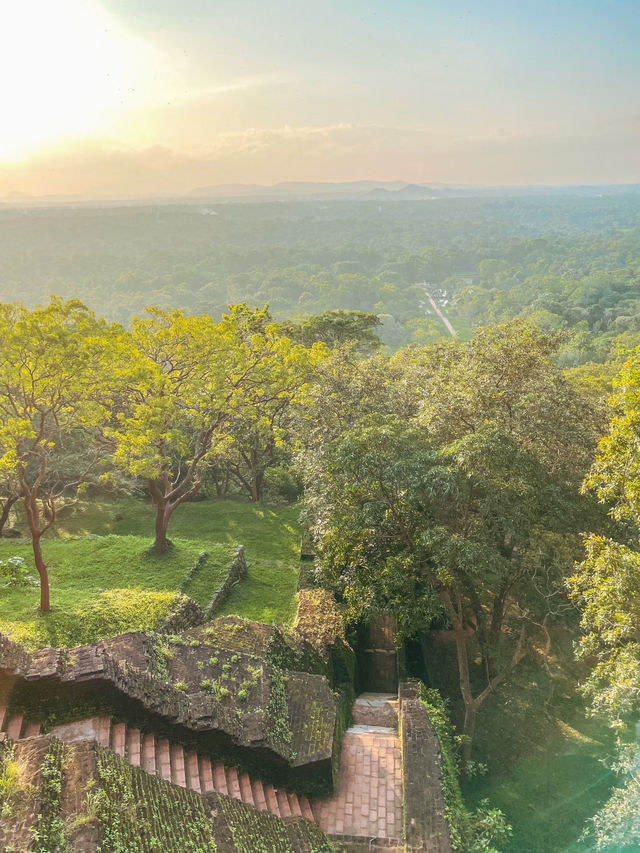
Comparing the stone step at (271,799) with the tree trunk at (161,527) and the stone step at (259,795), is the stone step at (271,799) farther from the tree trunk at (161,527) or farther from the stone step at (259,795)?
the tree trunk at (161,527)

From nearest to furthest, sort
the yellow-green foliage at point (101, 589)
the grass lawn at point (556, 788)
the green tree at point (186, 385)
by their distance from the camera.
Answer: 1. the grass lawn at point (556, 788)
2. the yellow-green foliage at point (101, 589)
3. the green tree at point (186, 385)

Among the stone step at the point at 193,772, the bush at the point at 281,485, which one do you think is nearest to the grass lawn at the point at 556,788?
the stone step at the point at 193,772

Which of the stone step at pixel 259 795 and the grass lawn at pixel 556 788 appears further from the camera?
the grass lawn at pixel 556 788

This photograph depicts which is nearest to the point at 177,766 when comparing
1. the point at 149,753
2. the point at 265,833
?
the point at 149,753

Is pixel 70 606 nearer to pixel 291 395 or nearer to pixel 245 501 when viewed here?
pixel 291 395

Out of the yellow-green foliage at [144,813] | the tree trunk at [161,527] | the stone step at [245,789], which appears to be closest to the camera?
the yellow-green foliage at [144,813]

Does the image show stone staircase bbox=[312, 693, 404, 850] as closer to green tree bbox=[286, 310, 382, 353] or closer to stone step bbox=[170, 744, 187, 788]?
stone step bbox=[170, 744, 187, 788]

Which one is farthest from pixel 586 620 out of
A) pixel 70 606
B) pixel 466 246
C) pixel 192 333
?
pixel 466 246

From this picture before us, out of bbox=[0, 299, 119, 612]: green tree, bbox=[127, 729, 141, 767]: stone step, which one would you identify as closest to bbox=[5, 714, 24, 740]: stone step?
bbox=[127, 729, 141, 767]: stone step
